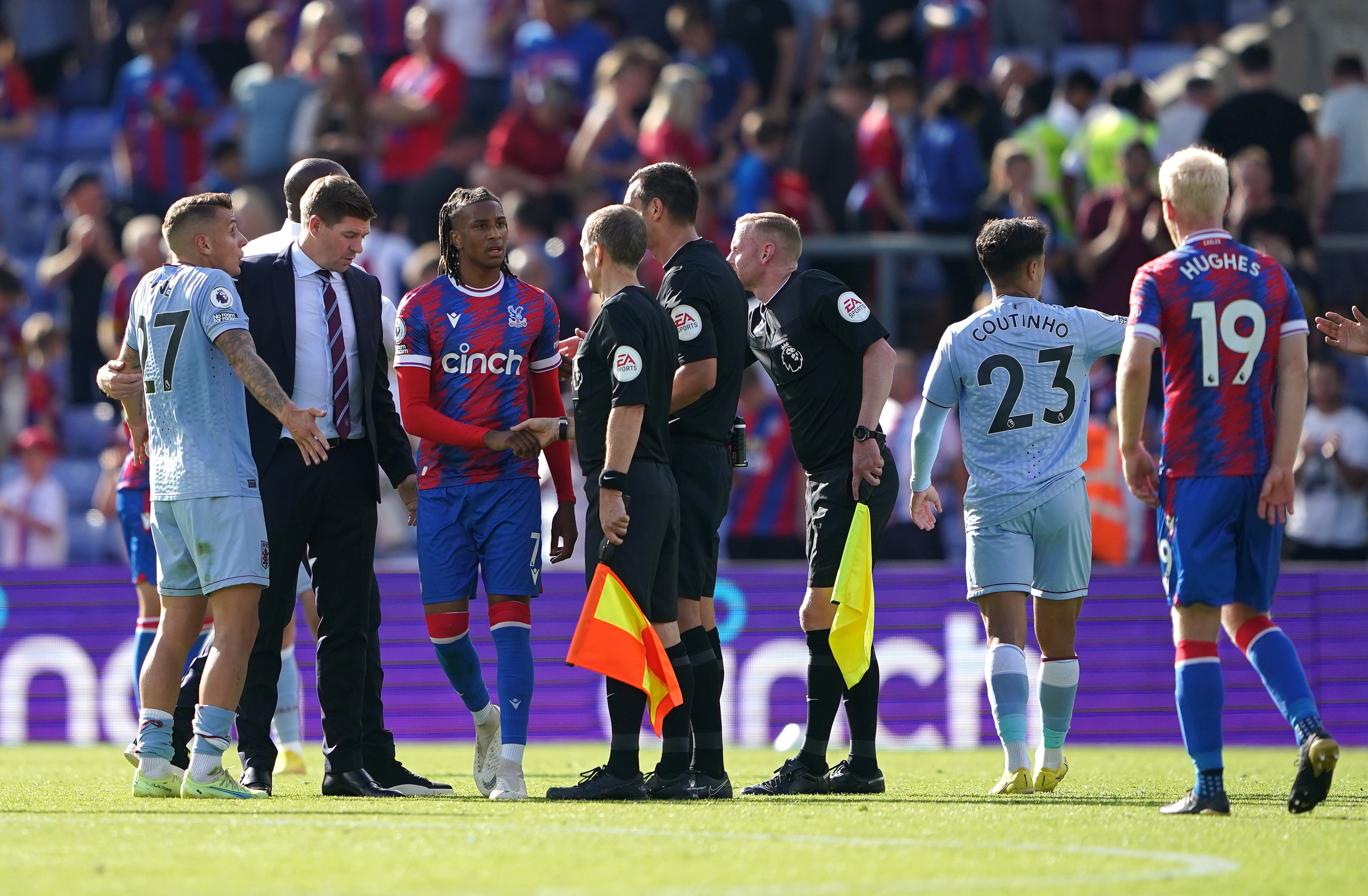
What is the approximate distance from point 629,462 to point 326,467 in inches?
50.4

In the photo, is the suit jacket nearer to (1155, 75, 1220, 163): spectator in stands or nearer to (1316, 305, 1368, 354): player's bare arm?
(1316, 305, 1368, 354): player's bare arm

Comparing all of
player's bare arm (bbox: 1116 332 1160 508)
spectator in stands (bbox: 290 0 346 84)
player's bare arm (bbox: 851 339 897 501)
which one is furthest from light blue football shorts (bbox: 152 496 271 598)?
spectator in stands (bbox: 290 0 346 84)

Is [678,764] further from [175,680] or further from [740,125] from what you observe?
[740,125]

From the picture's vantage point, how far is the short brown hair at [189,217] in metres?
7.57

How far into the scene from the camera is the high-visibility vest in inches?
508

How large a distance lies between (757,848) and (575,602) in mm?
6608

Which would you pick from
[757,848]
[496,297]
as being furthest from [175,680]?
[757,848]

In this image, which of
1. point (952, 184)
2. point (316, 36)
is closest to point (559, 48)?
point (316, 36)

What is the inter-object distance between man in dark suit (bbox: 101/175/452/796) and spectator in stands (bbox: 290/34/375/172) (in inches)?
302

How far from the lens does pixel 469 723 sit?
1242 centimetres

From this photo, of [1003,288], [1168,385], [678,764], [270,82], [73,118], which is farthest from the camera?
[73,118]

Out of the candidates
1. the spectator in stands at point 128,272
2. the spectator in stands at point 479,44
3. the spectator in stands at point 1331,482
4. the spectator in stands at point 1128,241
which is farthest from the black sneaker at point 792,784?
the spectator in stands at point 479,44

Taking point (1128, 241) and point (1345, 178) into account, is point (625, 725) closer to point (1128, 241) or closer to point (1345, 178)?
point (1128, 241)

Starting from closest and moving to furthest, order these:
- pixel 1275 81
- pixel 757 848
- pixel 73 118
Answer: pixel 757 848, pixel 1275 81, pixel 73 118
